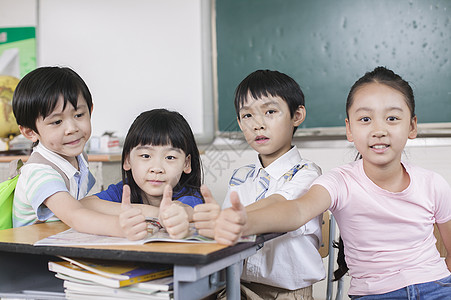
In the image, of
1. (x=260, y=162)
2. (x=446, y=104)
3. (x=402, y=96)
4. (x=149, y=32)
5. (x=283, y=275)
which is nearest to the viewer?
(x=402, y=96)

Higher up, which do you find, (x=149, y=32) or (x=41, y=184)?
(x=149, y=32)

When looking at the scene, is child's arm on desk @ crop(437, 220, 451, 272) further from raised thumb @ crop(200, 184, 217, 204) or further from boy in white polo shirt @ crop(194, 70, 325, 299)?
raised thumb @ crop(200, 184, 217, 204)

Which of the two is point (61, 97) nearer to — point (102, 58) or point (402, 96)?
point (402, 96)

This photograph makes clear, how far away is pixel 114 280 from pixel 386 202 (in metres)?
0.82

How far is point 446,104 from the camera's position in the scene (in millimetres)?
2859

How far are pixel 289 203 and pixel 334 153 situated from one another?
1853mm

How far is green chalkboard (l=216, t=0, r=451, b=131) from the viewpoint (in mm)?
2865

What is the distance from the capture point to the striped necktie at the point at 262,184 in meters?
1.68

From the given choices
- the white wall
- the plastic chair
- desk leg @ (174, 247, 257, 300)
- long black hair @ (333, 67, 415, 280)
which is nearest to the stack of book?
desk leg @ (174, 247, 257, 300)

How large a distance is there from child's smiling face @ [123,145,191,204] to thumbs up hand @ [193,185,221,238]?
2.05ft

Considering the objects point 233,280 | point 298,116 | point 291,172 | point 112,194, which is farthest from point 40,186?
point 298,116

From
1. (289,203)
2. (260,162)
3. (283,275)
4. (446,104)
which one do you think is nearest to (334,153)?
(446,104)

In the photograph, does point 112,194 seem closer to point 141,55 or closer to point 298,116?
point 298,116

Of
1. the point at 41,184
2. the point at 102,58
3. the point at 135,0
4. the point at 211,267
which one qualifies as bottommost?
the point at 211,267
